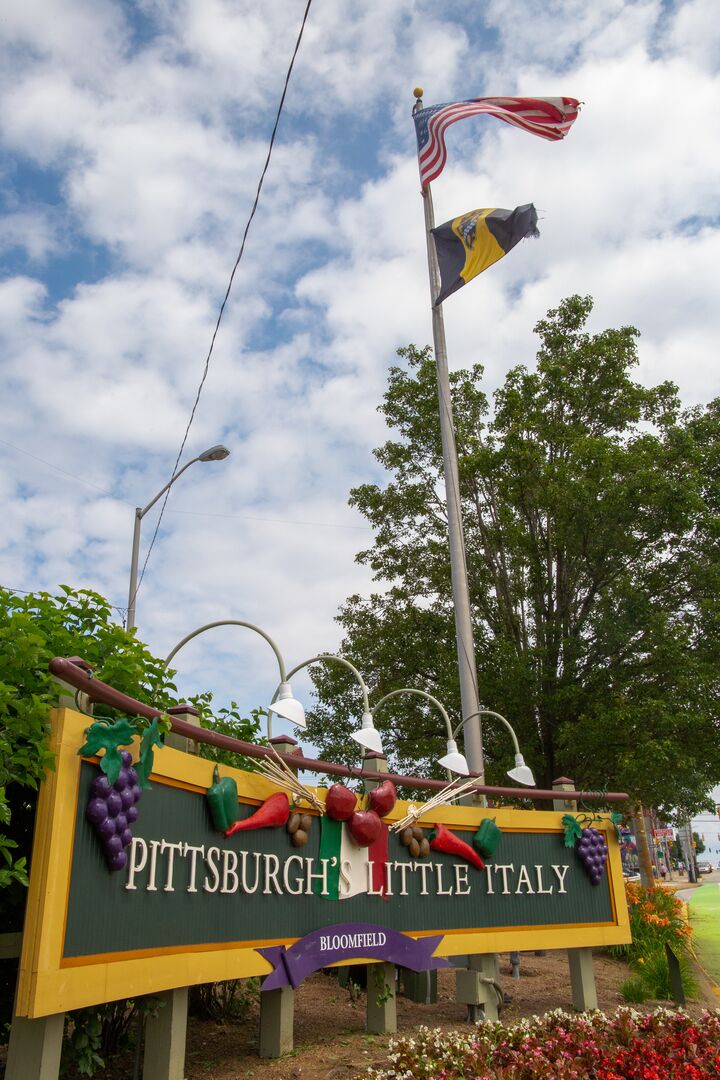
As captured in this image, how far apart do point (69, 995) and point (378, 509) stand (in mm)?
14636

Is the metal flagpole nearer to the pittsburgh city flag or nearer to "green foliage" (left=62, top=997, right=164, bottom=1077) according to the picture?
the pittsburgh city flag

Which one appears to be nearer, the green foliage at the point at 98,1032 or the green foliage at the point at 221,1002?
the green foliage at the point at 98,1032

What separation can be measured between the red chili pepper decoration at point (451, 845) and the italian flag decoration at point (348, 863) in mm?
812

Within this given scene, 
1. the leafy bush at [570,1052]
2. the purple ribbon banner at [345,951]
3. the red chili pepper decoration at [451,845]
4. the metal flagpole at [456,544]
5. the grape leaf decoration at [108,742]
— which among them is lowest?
the leafy bush at [570,1052]

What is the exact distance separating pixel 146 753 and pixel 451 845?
441 centimetres

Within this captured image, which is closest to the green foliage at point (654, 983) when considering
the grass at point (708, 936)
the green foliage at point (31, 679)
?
the grass at point (708, 936)

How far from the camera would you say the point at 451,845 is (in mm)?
8930

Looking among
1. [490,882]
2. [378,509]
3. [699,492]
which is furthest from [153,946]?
[378,509]

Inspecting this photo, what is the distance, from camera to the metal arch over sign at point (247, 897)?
4.93m

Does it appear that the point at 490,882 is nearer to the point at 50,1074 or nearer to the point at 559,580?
the point at 50,1074

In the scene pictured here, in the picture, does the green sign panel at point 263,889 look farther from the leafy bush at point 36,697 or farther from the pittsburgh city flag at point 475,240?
the pittsburgh city flag at point 475,240

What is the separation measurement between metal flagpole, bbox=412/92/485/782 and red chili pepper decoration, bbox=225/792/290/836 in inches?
142

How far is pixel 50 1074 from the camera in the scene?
188 inches

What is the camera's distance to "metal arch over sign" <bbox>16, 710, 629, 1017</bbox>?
4.93 m
